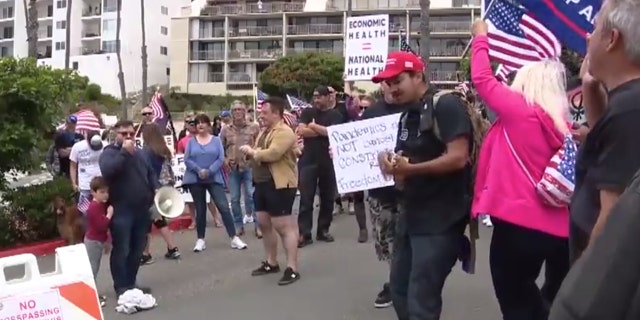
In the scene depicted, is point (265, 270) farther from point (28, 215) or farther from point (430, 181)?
point (430, 181)

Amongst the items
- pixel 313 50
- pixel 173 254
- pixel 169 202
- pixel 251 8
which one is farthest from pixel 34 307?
pixel 251 8

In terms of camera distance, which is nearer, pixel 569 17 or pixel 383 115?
pixel 569 17

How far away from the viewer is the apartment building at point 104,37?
284ft

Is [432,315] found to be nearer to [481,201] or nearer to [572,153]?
[481,201]

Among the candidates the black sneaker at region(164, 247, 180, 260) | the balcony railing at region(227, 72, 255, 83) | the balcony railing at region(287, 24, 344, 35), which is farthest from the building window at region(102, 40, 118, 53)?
the black sneaker at region(164, 247, 180, 260)

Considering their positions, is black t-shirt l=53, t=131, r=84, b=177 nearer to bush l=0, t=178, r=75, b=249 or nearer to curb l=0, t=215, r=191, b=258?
bush l=0, t=178, r=75, b=249

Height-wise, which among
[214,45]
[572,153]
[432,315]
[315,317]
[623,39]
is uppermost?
[214,45]

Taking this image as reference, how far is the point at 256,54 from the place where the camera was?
8506 centimetres

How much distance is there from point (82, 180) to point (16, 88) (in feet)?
4.82

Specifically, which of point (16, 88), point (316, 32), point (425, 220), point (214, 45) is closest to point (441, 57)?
point (316, 32)

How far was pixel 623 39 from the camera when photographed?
2.55 metres

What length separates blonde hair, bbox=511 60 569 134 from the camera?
4.64m

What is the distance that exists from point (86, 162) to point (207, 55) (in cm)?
7857

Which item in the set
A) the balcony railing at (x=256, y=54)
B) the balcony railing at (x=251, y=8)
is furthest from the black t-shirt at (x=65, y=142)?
the balcony railing at (x=251, y=8)
